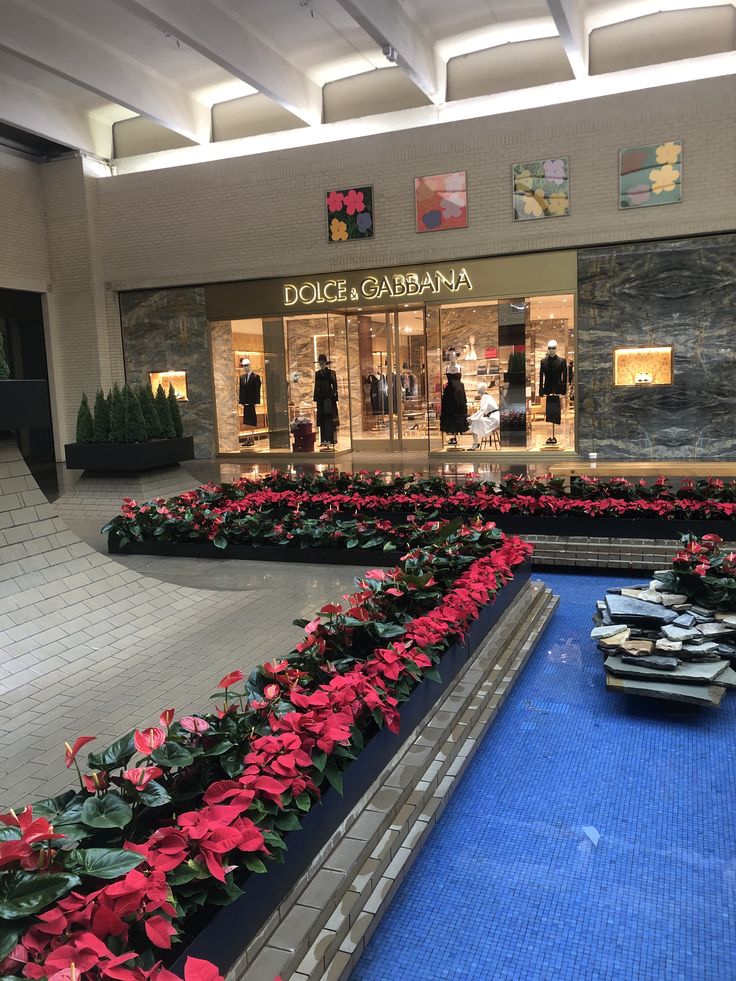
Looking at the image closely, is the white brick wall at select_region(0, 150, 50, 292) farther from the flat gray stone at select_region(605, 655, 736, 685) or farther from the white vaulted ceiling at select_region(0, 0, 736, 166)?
the flat gray stone at select_region(605, 655, 736, 685)

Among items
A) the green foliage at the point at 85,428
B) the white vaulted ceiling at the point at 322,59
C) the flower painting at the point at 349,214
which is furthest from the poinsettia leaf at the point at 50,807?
the flower painting at the point at 349,214

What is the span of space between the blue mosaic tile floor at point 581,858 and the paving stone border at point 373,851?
0.31ft

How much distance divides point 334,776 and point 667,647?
231cm

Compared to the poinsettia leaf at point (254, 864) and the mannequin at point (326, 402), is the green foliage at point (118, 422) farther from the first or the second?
the poinsettia leaf at point (254, 864)

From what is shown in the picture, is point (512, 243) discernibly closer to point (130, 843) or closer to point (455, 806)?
point (455, 806)

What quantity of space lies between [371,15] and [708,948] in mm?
11160

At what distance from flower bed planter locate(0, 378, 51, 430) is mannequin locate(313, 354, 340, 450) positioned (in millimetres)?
10514

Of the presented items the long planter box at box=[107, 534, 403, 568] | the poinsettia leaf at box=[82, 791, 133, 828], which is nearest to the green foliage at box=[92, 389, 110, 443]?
the long planter box at box=[107, 534, 403, 568]

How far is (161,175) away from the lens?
15.4 metres

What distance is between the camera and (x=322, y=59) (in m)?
13.3

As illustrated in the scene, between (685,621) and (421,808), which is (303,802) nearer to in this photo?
(421,808)

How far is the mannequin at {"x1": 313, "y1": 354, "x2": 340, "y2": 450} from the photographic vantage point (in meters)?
15.4

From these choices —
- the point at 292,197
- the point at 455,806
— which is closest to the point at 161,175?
the point at 292,197

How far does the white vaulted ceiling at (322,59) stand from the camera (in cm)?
1138
